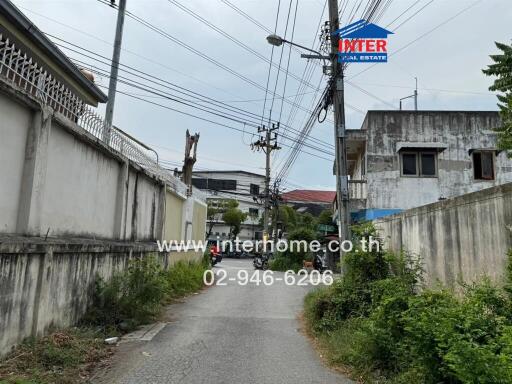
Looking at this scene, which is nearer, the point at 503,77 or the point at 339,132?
the point at 503,77

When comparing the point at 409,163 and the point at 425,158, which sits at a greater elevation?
the point at 425,158

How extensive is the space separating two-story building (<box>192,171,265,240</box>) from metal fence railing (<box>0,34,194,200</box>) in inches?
1715

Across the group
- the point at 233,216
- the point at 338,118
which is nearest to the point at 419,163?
the point at 338,118

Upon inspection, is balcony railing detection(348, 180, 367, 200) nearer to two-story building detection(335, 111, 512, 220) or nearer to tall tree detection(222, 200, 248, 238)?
two-story building detection(335, 111, 512, 220)

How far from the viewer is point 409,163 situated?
18188 millimetres

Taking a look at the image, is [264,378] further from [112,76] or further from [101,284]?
[112,76]

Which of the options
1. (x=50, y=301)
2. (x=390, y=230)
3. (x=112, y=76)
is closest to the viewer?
(x=50, y=301)

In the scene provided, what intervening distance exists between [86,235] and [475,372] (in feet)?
22.0

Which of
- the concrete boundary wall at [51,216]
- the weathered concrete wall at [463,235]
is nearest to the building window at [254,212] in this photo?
the concrete boundary wall at [51,216]

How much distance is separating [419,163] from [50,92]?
1514 centimetres

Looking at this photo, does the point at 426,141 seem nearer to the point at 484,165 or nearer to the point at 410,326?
the point at 484,165

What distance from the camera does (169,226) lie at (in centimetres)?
1545

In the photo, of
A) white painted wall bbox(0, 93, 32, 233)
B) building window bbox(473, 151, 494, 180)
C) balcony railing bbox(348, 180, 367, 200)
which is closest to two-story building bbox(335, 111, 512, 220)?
building window bbox(473, 151, 494, 180)

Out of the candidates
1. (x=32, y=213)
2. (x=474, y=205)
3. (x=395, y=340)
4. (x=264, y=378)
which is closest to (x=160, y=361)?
(x=264, y=378)
